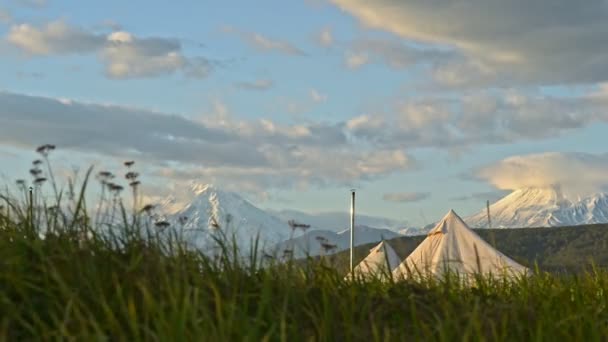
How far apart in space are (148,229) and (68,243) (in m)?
0.56

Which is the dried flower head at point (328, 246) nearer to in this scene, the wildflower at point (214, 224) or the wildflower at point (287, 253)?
the wildflower at point (287, 253)

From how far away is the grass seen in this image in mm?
5324

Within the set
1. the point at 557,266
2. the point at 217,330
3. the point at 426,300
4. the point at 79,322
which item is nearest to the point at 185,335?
the point at 217,330

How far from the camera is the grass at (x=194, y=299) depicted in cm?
532

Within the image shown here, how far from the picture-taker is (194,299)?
16.8ft

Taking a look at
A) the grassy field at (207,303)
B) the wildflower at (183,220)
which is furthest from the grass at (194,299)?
the wildflower at (183,220)

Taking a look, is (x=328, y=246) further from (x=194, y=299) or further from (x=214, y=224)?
(x=194, y=299)

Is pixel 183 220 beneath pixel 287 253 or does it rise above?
above

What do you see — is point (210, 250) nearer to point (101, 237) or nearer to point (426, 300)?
point (101, 237)

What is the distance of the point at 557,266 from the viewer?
10.7 m

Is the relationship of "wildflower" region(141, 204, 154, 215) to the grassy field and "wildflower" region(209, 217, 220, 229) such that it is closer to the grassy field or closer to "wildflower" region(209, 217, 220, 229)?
the grassy field

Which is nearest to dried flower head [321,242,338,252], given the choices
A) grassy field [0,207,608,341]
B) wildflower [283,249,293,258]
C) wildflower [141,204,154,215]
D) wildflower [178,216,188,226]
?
grassy field [0,207,608,341]

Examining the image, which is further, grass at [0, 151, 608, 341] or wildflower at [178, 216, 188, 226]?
wildflower at [178, 216, 188, 226]

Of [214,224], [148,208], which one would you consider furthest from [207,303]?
[148,208]
